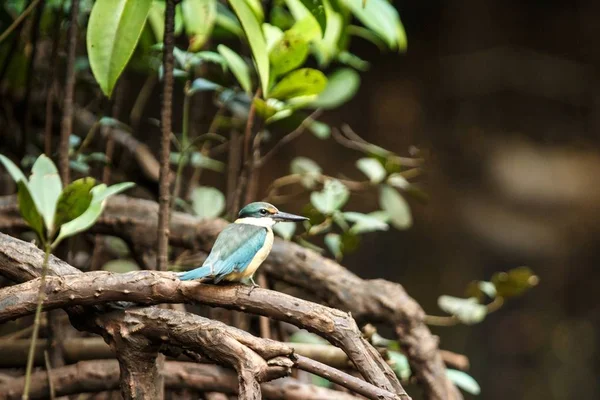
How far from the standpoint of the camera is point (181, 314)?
1410mm

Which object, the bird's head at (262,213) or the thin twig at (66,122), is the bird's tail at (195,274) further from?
the thin twig at (66,122)

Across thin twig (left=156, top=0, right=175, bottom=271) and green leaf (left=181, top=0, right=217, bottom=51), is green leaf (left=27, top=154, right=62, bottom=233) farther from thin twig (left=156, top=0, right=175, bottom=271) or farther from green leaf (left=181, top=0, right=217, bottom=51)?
green leaf (left=181, top=0, right=217, bottom=51)

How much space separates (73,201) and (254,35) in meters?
0.59

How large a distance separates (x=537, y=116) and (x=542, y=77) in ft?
0.70

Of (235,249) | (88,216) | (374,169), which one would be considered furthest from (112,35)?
(374,169)

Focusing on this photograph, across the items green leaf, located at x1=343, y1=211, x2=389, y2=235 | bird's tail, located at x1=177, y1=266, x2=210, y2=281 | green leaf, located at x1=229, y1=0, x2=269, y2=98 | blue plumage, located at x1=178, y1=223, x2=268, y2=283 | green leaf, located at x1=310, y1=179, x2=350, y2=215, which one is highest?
green leaf, located at x1=229, y1=0, x2=269, y2=98

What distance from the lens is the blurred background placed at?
13.5 ft

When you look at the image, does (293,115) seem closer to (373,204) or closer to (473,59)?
(373,204)

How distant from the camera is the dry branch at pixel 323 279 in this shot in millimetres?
2105

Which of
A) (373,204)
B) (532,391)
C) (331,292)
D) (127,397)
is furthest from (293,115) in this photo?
(532,391)

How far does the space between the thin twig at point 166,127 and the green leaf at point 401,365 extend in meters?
0.85

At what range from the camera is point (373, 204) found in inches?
158

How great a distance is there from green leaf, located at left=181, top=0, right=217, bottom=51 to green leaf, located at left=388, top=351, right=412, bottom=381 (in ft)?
3.34

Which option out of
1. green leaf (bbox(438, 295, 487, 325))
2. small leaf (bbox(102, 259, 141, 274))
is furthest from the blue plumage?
green leaf (bbox(438, 295, 487, 325))
